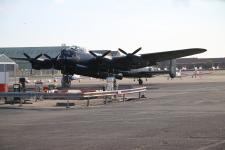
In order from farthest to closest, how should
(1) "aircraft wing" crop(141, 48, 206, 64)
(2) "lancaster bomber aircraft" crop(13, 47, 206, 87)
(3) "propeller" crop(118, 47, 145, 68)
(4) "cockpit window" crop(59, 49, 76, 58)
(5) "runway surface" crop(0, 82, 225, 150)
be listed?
(1) "aircraft wing" crop(141, 48, 206, 64) → (3) "propeller" crop(118, 47, 145, 68) → (2) "lancaster bomber aircraft" crop(13, 47, 206, 87) → (4) "cockpit window" crop(59, 49, 76, 58) → (5) "runway surface" crop(0, 82, 225, 150)

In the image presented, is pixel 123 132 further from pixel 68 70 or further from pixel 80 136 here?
pixel 68 70

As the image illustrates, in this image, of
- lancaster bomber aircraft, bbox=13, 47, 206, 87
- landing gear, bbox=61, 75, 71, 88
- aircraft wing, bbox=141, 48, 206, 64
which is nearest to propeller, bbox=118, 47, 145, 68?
lancaster bomber aircraft, bbox=13, 47, 206, 87

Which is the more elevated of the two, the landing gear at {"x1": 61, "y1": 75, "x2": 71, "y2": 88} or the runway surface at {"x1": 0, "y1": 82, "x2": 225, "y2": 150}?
the landing gear at {"x1": 61, "y1": 75, "x2": 71, "y2": 88}

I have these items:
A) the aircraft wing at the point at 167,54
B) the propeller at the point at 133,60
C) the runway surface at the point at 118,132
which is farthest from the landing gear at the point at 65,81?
the runway surface at the point at 118,132

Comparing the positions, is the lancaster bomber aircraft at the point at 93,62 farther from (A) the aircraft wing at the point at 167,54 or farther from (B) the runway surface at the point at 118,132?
(B) the runway surface at the point at 118,132

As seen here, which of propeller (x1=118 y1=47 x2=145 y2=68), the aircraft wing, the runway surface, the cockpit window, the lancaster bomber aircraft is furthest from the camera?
the aircraft wing

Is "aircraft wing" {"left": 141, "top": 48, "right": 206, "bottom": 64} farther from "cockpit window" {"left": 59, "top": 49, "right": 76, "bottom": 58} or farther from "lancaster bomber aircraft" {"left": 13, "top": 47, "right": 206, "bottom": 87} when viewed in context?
"cockpit window" {"left": 59, "top": 49, "right": 76, "bottom": 58}

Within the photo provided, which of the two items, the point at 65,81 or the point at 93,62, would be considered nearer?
the point at 65,81

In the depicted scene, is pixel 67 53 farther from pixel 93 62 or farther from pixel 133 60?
pixel 133 60

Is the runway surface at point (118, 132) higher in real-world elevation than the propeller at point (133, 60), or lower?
lower

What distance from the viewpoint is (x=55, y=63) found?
147ft

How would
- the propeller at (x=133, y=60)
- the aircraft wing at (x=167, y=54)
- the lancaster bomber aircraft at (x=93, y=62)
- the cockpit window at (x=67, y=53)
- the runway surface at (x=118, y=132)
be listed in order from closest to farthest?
the runway surface at (x=118, y=132) → the cockpit window at (x=67, y=53) → the lancaster bomber aircraft at (x=93, y=62) → the propeller at (x=133, y=60) → the aircraft wing at (x=167, y=54)

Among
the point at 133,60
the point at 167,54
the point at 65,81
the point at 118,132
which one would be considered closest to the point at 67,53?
the point at 65,81

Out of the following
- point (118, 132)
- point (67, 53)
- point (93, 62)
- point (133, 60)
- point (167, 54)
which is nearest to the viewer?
point (118, 132)
